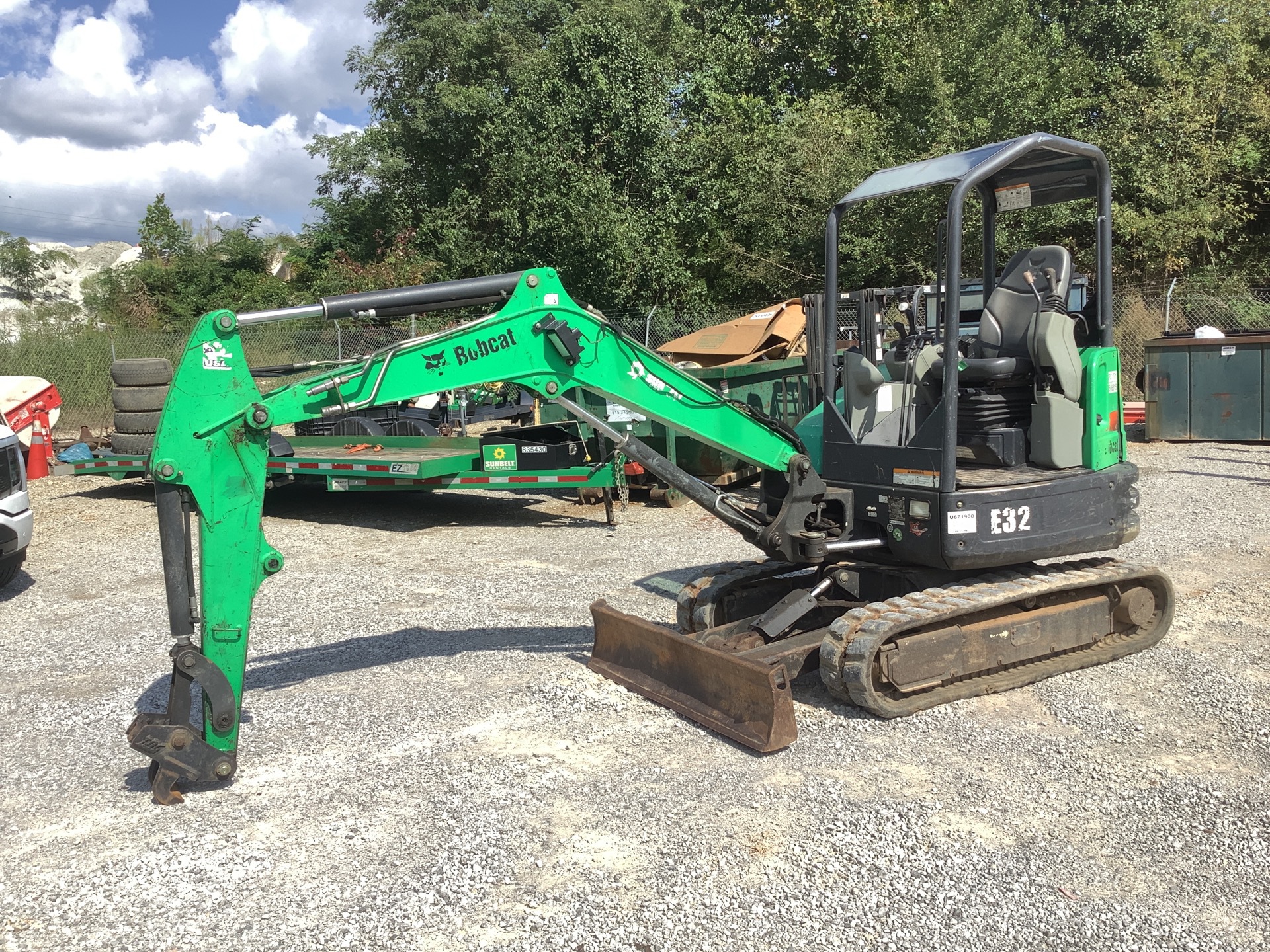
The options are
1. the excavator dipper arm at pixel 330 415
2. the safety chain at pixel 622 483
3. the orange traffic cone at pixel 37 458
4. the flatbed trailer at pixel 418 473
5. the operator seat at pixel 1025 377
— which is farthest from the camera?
the orange traffic cone at pixel 37 458

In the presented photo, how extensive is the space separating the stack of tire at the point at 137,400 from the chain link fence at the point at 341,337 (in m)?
6.12

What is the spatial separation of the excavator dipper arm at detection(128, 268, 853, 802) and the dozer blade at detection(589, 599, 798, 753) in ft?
0.06

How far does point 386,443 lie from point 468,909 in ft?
31.9

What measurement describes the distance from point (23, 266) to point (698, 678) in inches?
2392

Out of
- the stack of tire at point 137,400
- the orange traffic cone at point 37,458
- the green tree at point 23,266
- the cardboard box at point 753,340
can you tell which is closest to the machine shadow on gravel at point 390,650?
the stack of tire at point 137,400

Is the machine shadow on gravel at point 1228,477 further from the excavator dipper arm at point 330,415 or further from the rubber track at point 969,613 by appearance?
the excavator dipper arm at point 330,415

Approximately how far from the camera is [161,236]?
4203cm

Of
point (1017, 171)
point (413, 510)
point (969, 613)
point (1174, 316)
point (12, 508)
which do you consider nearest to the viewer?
point (969, 613)

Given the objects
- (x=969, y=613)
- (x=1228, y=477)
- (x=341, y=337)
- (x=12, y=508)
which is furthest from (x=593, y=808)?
(x=341, y=337)

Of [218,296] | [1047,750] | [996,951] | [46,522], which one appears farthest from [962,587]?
[218,296]

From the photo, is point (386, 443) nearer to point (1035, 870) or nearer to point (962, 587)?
point (962, 587)

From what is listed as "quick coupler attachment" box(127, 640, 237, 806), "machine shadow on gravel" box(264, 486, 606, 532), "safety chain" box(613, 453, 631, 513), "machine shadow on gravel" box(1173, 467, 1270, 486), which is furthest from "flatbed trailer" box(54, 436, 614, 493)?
"machine shadow on gravel" box(1173, 467, 1270, 486)

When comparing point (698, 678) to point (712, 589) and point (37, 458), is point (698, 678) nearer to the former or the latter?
point (712, 589)

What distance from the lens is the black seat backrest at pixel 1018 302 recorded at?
5844mm
